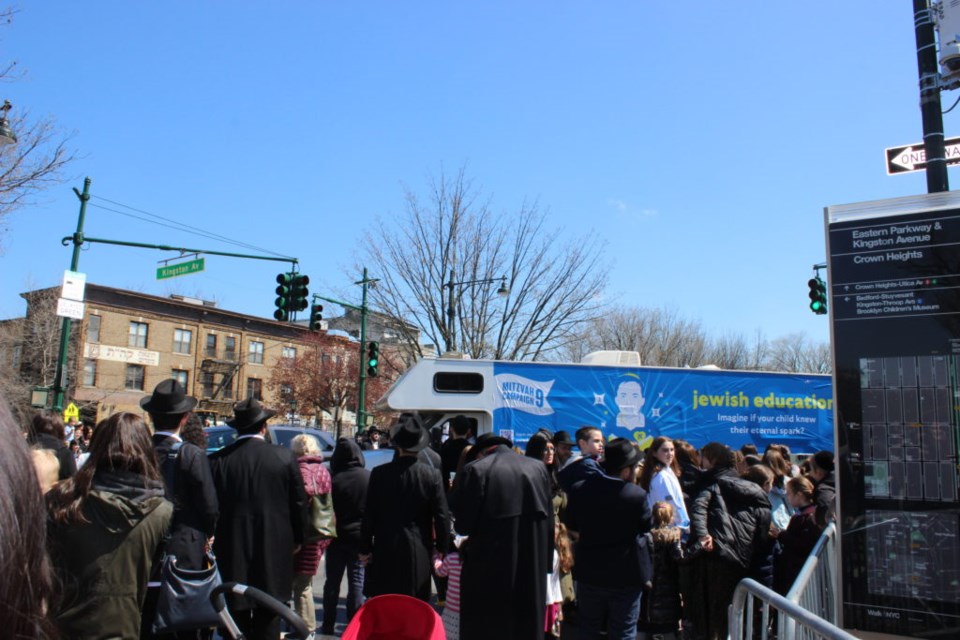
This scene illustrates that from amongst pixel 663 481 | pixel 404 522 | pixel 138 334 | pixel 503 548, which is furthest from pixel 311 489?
pixel 138 334

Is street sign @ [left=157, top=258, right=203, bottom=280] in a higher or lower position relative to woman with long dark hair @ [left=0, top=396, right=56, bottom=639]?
higher

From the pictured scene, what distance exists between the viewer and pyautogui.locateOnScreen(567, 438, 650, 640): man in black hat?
5719 millimetres

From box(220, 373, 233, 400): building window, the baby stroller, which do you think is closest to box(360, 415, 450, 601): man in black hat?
the baby stroller

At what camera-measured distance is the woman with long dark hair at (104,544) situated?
11.7 feet

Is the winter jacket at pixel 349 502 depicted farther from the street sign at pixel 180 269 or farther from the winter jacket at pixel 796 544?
the street sign at pixel 180 269

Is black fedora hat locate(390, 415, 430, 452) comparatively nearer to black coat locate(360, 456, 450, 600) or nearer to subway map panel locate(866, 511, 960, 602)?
black coat locate(360, 456, 450, 600)

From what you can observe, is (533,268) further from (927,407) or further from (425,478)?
(927,407)

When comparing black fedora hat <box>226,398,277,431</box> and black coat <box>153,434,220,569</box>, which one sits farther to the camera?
black fedora hat <box>226,398,277,431</box>

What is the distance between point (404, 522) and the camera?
601cm

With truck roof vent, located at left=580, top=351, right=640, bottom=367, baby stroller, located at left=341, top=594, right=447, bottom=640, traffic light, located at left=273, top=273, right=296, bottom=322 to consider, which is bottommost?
baby stroller, located at left=341, top=594, right=447, bottom=640

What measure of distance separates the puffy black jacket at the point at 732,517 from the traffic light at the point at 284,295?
13631 mm

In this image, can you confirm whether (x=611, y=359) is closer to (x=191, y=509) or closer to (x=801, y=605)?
(x=801, y=605)

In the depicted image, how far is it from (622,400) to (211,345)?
4379 cm

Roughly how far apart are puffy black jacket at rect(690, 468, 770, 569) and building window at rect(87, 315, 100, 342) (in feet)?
155
